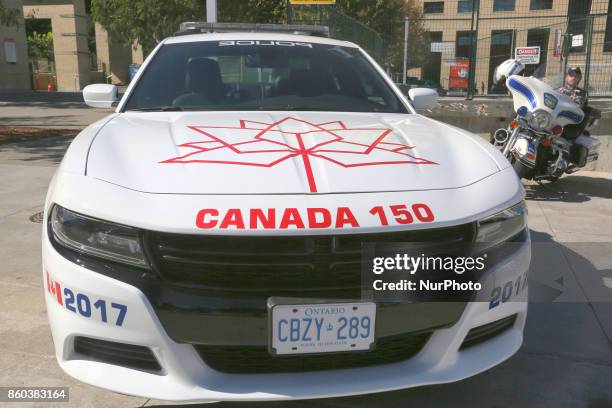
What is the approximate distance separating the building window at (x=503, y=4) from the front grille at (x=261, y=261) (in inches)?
635

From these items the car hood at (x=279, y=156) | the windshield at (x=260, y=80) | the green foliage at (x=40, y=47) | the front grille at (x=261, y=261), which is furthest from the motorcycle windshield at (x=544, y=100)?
the green foliage at (x=40, y=47)

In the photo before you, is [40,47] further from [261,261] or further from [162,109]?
[261,261]

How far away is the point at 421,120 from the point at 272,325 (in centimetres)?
164

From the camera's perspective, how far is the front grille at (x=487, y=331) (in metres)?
1.97

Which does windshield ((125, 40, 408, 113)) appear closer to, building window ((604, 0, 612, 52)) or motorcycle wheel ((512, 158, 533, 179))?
motorcycle wheel ((512, 158, 533, 179))

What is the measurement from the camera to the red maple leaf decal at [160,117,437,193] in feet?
6.68

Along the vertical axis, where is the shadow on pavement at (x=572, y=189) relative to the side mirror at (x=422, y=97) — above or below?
below

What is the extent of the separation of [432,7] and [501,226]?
37.8m

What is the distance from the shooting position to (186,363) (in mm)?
1776

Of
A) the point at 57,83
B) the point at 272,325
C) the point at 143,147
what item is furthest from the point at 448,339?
the point at 57,83

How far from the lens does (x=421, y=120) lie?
9.70 feet

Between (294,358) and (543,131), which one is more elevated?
(543,131)

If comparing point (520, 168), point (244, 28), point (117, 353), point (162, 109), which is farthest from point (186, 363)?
point (520, 168)

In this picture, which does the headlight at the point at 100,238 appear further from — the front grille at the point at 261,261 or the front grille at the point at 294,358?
the front grille at the point at 294,358
